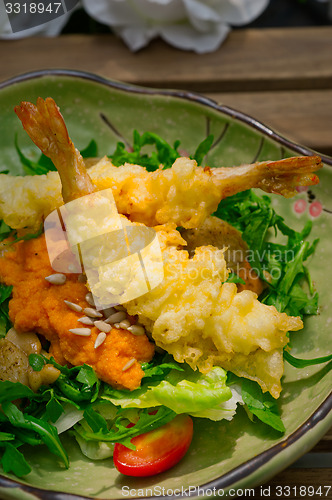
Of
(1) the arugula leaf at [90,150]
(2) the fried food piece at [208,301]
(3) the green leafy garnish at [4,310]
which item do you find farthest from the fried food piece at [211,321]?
(1) the arugula leaf at [90,150]

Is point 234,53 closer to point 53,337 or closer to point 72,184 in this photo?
point 72,184

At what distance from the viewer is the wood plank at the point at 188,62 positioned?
4656mm

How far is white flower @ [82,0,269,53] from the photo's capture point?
4.73 m

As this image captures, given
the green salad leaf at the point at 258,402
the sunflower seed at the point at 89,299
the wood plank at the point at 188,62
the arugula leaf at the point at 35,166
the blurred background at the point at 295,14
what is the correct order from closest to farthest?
the green salad leaf at the point at 258,402, the sunflower seed at the point at 89,299, the arugula leaf at the point at 35,166, the wood plank at the point at 188,62, the blurred background at the point at 295,14

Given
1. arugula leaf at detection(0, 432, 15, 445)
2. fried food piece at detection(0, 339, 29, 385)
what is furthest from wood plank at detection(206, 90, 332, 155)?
arugula leaf at detection(0, 432, 15, 445)

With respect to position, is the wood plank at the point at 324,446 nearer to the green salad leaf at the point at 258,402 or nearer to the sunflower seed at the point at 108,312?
the green salad leaf at the point at 258,402

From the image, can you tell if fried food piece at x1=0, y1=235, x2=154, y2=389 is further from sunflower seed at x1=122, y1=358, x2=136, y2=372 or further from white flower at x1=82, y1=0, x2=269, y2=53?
white flower at x1=82, y1=0, x2=269, y2=53

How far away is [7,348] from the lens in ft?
9.23

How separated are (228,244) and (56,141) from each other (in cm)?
111

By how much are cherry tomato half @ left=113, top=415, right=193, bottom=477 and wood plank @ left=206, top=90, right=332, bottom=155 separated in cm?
260

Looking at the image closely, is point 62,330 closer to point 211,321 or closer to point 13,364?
point 13,364

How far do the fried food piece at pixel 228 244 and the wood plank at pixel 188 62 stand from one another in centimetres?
192

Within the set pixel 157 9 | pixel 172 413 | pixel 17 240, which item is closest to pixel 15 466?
pixel 172 413

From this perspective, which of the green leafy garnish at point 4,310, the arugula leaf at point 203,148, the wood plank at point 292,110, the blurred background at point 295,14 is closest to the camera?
the green leafy garnish at point 4,310
